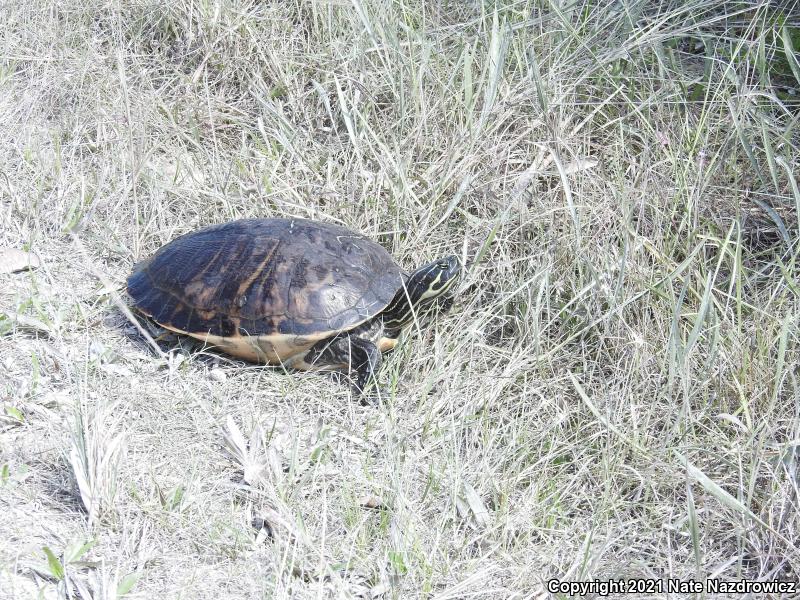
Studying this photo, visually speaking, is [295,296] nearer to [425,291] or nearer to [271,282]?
[271,282]

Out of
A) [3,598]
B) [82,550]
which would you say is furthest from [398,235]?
[3,598]

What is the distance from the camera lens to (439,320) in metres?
3.74

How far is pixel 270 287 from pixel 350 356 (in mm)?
485

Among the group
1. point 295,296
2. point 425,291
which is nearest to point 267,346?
point 295,296

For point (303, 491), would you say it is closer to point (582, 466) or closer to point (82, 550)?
point (82, 550)

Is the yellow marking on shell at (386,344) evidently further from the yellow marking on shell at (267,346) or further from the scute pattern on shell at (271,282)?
the yellow marking on shell at (267,346)

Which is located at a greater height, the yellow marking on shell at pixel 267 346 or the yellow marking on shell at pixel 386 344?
the yellow marking on shell at pixel 267 346

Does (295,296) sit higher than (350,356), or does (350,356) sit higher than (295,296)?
(295,296)

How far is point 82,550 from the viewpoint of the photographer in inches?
95.2

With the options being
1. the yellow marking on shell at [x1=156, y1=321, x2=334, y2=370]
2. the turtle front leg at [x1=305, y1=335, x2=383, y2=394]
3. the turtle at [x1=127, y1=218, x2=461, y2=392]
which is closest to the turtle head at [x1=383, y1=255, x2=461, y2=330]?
the turtle at [x1=127, y1=218, x2=461, y2=392]

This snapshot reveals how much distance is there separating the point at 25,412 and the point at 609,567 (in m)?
2.27

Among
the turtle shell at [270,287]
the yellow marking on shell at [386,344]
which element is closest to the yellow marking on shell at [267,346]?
the turtle shell at [270,287]

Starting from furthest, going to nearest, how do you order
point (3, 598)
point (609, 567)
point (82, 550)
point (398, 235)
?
1. point (398, 235)
2. point (609, 567)
3. point (82, 550)
4. point (3, 598)

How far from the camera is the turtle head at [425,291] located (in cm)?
354
